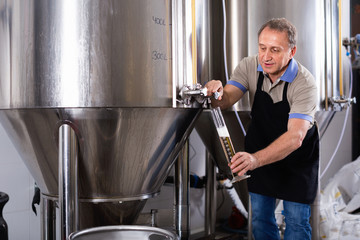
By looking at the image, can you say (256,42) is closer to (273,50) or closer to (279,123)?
(273,50)

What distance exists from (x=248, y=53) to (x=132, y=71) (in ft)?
2.60

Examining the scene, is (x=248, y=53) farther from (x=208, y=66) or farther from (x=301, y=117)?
(x=301, y=117)

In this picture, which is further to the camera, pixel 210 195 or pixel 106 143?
pixel 210 195

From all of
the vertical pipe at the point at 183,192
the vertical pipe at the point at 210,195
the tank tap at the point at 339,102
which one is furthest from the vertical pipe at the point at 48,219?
the tank tap at the point at 339,102

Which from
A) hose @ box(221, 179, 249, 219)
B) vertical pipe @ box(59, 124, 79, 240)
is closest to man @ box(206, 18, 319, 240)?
vertical pipe @ box(59, 124, 79, 240)

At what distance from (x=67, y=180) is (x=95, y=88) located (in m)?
0.29

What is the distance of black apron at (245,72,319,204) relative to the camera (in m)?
1.73

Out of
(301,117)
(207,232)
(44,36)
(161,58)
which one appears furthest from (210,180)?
(44,36)

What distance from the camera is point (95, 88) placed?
4.13ft

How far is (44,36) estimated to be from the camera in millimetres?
1264

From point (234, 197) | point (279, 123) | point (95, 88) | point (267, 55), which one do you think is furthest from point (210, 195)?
point (95, 88)

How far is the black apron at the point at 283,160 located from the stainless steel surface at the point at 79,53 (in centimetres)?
60

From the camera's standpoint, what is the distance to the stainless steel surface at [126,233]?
45.5 inches

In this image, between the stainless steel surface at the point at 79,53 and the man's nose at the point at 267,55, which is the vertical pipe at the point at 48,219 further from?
the man's nose at the point at 267,55
